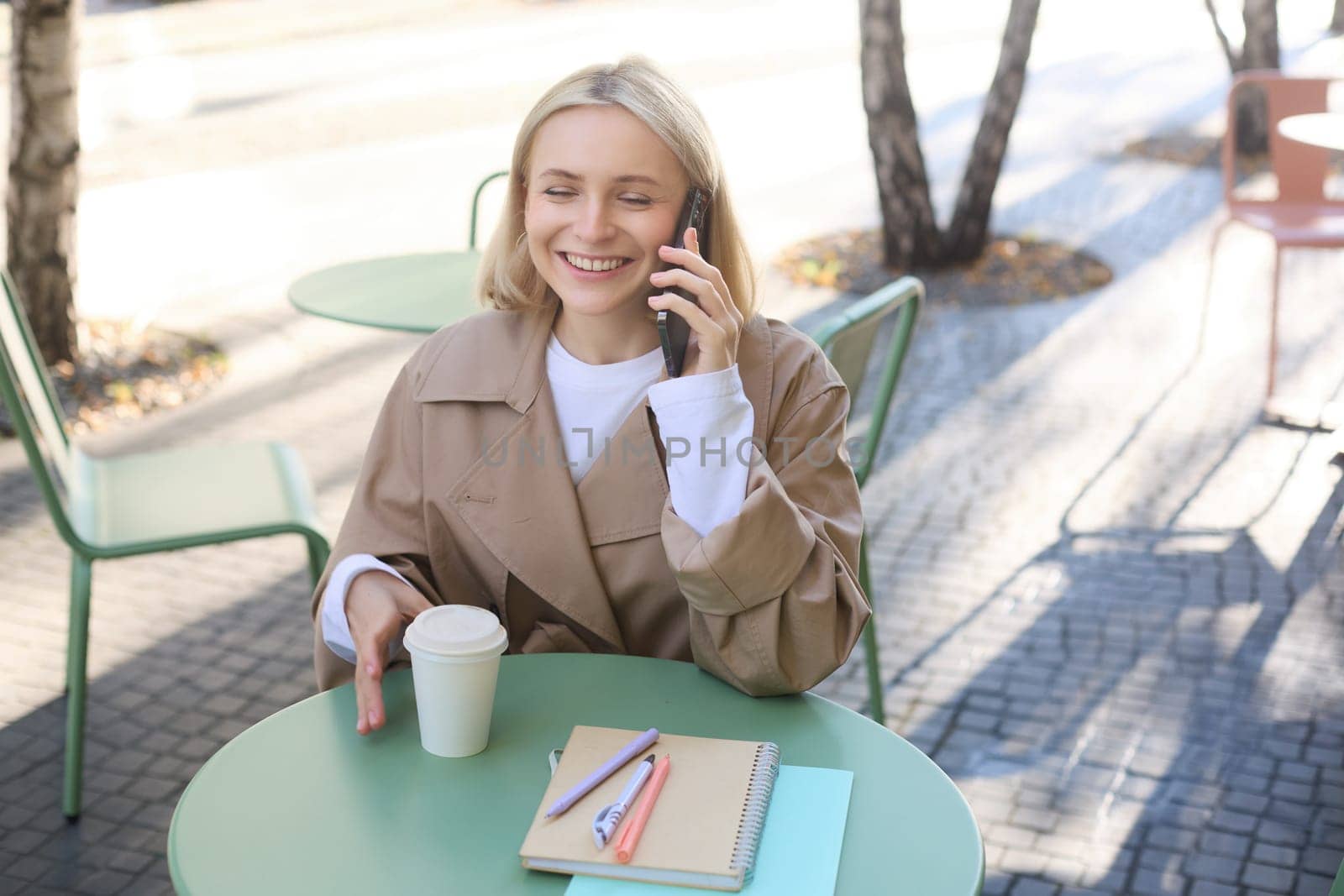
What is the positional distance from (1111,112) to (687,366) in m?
12.4

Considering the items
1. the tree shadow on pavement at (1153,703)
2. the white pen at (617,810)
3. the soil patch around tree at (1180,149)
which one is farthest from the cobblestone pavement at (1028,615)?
the soil patch around tree at (1180,149)

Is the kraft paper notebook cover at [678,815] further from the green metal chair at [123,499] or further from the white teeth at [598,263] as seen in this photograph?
the green metal chair at [123,499]

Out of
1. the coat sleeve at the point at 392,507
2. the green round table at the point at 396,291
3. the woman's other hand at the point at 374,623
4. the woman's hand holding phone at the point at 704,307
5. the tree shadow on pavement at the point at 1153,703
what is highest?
the woman's hand holding phone at the point at 704,307

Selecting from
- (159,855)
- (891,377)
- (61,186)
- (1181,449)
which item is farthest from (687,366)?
(61,186)

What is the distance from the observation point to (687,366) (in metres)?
2.09

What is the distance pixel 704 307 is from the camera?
2.03 meters

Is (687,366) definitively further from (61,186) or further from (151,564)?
(61,186)

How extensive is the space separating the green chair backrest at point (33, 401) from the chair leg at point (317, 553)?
0.53 metres

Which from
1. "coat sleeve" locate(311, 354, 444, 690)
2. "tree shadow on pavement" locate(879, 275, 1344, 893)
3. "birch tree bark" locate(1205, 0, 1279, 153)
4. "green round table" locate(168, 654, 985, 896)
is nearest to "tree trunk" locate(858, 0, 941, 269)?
"tree shadow on pavement" locate(879, 275, 1344, 893)

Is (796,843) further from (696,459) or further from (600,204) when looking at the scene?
(600,204)

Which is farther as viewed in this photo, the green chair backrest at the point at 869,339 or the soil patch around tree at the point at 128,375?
the soil patch around tree at the point at 128,375

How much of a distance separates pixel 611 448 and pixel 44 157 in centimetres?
464

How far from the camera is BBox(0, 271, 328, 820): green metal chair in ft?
10.6

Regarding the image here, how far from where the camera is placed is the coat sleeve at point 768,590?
6.23ft
